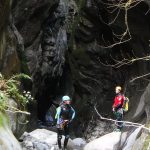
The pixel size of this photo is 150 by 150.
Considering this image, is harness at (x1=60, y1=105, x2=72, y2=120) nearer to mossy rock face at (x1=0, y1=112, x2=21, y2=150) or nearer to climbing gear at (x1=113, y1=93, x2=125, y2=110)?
climbing gear at (x1=113, y1=93, x2=125, y2=110)

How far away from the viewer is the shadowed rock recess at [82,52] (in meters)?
20.8

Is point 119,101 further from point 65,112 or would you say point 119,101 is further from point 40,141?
point 40,141

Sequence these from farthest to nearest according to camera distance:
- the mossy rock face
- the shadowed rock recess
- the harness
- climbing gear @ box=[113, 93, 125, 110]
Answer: the shadowed rock recess < climbing gear @ box=[113, 93, 125, 110] < the harness < the mossy rock face

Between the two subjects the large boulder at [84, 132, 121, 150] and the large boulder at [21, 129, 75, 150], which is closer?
the large boulder at [84, 132, 121, 150]

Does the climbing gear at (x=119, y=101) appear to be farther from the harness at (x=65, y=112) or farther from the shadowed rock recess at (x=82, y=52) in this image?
the shadowed rock recess at (x=82, y=52)

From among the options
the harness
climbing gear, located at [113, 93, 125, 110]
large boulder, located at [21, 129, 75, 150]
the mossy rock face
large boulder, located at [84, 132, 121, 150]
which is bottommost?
large boulder, located at [21, 129, 75, 150]

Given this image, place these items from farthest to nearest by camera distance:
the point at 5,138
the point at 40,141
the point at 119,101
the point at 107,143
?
the point at 40,141, the point at 119,101, the point at 107,143, the point at 5,138

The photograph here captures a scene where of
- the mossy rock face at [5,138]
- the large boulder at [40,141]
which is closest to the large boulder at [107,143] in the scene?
the large boulder at [40,141]

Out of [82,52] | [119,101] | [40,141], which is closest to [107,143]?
[119,101]

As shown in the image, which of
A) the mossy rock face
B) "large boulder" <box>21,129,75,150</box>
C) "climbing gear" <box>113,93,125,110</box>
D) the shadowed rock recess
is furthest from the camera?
the shadowed rock recess

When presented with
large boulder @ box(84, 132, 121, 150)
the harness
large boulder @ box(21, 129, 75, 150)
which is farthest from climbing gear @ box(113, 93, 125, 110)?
large boulder @ box(21, 129, 75, 150)

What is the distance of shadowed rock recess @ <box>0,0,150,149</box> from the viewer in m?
20.8

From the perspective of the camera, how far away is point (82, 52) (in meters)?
24.6

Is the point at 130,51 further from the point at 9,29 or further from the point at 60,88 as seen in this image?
the point at 9,29
